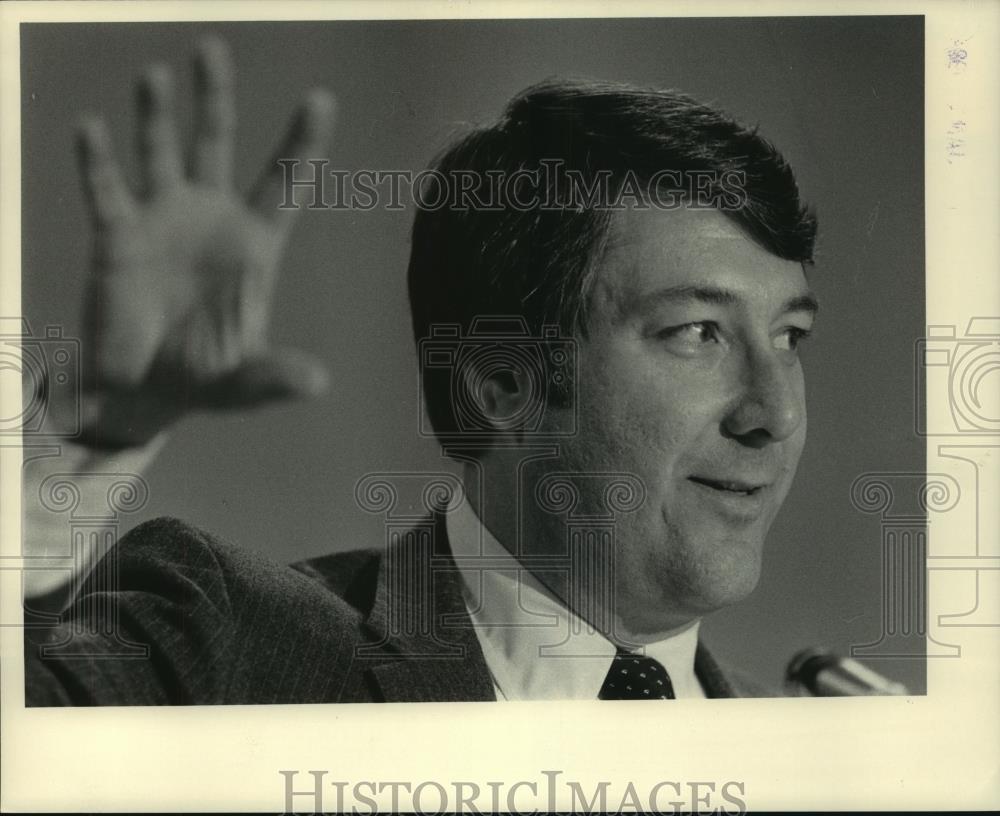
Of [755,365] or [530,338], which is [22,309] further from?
[755,365]

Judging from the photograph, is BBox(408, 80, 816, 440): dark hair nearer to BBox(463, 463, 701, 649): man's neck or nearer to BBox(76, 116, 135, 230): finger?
BBox(463, 463, 701, 649): man's neck

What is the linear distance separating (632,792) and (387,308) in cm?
117

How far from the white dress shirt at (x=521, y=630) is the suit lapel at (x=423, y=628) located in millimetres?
26

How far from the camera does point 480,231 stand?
2229 millimetres

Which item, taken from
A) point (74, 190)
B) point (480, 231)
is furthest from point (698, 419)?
point (74, 190)

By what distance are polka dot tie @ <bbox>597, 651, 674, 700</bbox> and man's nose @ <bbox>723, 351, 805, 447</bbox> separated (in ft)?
1.69

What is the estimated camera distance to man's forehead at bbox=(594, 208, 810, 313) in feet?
7.08

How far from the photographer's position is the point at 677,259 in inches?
85.7

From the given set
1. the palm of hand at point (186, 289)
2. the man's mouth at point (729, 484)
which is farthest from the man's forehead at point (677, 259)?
the palm of hand at point (186, 289)

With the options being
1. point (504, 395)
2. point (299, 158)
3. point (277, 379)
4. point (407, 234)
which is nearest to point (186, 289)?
point (277, 379)

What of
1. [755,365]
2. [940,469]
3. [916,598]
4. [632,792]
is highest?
[755,365]

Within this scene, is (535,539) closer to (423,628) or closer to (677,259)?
(423,628)

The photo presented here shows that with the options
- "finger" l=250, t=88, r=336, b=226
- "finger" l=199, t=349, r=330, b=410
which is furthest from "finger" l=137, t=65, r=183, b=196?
"finger" l=199, t=349, r=330, b=410

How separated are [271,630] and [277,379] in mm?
525
